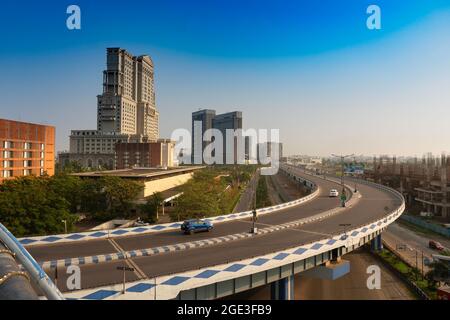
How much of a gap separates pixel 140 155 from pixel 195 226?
124676 mm

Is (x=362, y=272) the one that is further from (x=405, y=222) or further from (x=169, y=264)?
(x=405, y=222)

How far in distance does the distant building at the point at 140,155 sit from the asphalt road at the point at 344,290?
117226 mm

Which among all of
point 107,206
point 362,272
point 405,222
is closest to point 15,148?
point 107,206

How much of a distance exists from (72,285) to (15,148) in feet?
210

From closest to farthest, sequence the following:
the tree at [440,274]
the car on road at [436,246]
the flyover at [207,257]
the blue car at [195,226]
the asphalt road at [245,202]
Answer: the flyover at [207,257]
the blue car at [195,226]
the tree at [440,274]
the car on road at [436,246]
the asphalt road at [245,202]

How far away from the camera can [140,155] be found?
486ft

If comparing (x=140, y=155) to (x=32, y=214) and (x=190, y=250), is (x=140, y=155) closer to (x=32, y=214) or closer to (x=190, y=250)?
(x=32, y=214)

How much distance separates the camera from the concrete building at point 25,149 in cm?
6581

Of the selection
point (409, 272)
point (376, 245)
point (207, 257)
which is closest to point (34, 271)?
point (207, 257)

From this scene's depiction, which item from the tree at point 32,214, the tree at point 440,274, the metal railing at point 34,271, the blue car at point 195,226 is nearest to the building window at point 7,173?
Result: the tree at point 32,214

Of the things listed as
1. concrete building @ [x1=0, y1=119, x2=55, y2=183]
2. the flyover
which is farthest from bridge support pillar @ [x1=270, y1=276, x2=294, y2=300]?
concrete building @ [x1=0, y1=119, x2=55, y2=183]

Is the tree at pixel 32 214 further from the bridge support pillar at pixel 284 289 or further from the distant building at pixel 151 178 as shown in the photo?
the bridge support pillar at pixel 284 289

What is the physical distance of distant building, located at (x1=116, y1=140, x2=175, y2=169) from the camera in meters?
147

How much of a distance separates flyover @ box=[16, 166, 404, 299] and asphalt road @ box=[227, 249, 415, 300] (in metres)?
6.31
